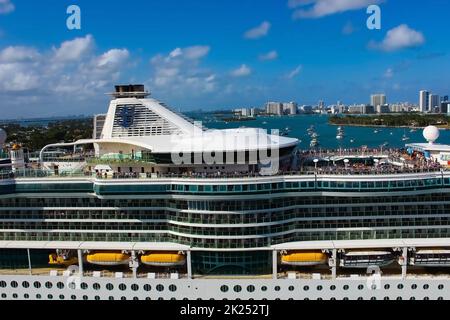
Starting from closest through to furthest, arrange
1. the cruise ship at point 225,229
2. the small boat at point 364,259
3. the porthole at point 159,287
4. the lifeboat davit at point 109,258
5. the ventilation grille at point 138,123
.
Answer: the cruise ship at point 225,229
the porthole at point 159,287
the small boat at point 364,259
the lifeboat davit at point 109,258
the ventilation grille at point 138,123

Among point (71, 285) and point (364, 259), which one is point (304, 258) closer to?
point (364, 259)

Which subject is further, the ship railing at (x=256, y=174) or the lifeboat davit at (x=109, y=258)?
the lifeboat davit at (x=109, y=258)

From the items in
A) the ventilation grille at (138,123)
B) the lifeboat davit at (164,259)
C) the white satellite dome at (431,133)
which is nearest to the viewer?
the lifeboat davit at (164,259)

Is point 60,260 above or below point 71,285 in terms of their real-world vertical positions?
above

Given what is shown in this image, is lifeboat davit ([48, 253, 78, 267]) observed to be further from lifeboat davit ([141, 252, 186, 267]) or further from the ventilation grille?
the ventilation grille

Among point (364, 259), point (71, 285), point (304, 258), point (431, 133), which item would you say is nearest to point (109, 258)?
point (71, 285)

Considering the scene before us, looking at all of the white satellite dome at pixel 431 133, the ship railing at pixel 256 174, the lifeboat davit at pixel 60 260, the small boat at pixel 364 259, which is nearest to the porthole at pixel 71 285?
the lifeboat davit at pixel 60 260

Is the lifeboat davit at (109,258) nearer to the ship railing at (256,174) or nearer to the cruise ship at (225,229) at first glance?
the cruise ship at (225,229)

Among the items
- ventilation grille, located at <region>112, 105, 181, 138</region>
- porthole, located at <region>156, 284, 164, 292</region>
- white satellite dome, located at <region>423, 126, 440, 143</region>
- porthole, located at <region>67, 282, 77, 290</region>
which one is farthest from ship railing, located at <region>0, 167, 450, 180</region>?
white satellite dome, located at <region>423, 126, 440, 143</region>
